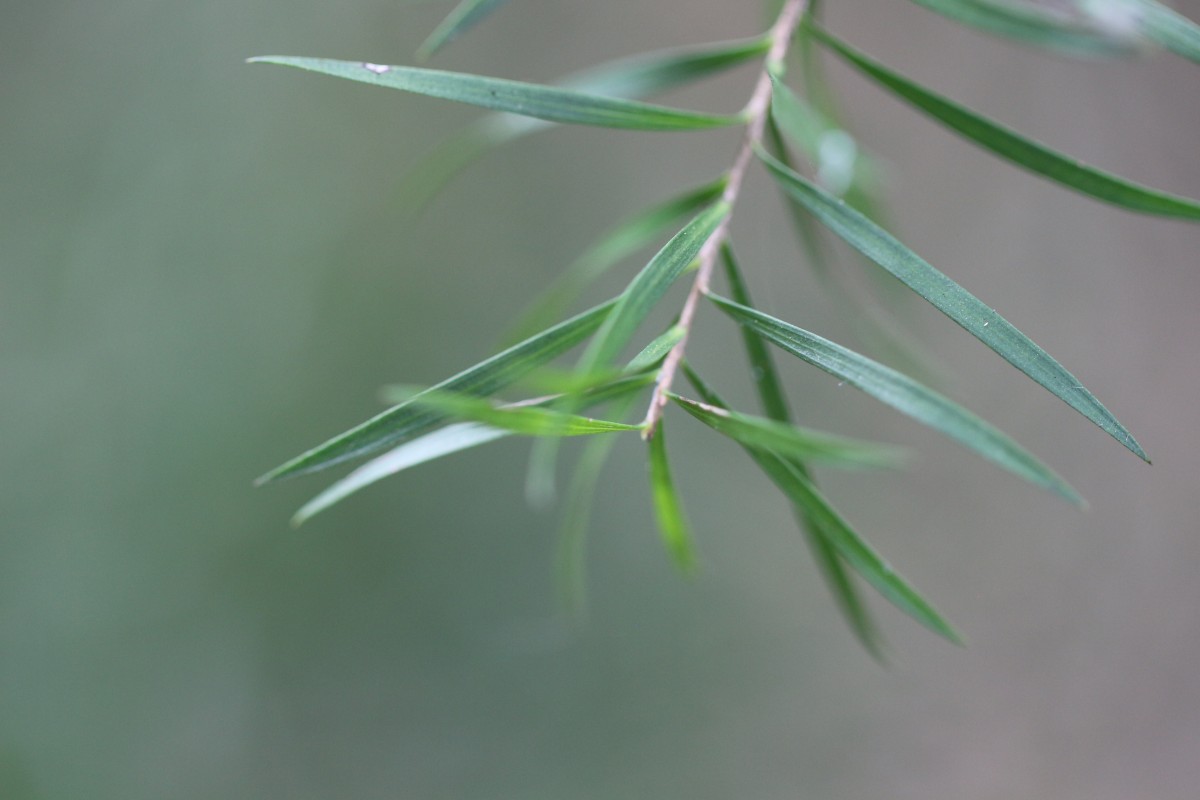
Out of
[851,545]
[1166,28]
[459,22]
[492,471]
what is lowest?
[851,545]

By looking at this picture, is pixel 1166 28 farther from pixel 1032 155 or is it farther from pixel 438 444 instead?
pixel 438 444

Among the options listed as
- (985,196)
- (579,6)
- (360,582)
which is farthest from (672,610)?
(579,6)

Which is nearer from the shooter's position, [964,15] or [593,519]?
[964,15]

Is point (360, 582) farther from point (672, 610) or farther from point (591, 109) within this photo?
point (591, 109)

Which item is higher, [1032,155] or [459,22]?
[459,22]

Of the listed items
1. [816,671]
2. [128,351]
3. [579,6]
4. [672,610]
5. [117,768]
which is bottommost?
[816,671]

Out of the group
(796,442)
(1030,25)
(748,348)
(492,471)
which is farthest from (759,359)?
(492,471)
